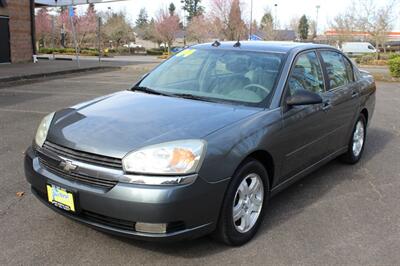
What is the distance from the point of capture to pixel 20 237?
3.54m

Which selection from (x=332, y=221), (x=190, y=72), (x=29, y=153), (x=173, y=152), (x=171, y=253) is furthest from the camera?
(x=190, y=72)

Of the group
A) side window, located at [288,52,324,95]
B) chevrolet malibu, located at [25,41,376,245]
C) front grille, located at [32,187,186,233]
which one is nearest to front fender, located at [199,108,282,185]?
chevrolet malibu, located at [25,41,376,245]

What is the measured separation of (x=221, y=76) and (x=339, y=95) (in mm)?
1587

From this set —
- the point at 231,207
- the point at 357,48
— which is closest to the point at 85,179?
the point at 231,207

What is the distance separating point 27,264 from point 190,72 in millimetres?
2374

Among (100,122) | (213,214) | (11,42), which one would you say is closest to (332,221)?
(213,214)

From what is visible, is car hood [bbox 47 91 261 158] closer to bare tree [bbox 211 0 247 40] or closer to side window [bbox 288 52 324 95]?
side window [bbox 288 52 324 95]

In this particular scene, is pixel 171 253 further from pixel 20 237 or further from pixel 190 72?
pixel 190 72

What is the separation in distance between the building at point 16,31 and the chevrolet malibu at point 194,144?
67.4 ft

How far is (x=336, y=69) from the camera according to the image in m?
5.36

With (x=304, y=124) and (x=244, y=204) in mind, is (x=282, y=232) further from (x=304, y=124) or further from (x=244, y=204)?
(x=304, y=124)

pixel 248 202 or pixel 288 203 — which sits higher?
pixel 248 202

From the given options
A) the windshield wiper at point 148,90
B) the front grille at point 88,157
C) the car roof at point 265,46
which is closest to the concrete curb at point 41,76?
the windshield wiper at point 148,90

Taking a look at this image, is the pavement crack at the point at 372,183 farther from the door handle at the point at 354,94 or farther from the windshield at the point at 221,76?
the windshield at the point at 221,76
